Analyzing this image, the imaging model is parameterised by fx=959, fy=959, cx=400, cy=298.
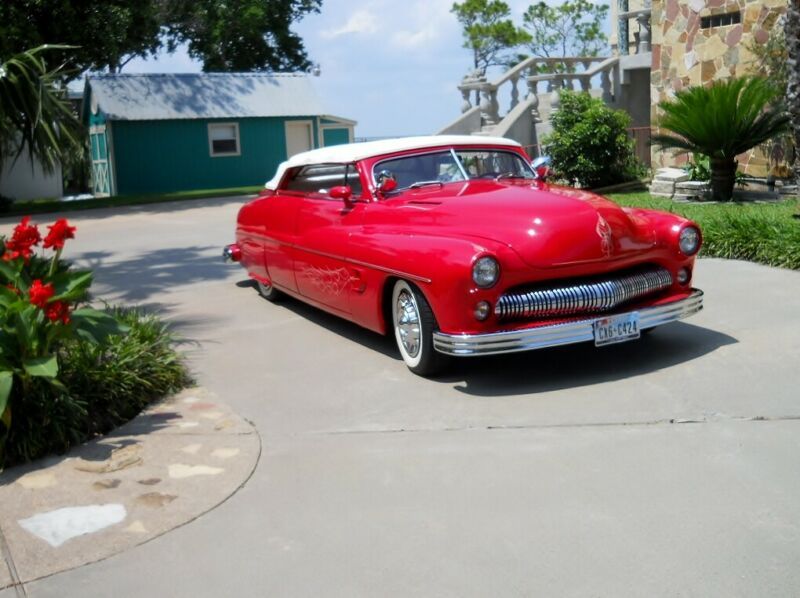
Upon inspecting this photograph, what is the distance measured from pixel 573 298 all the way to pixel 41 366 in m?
3.03

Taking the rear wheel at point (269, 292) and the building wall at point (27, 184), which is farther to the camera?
the building wall at point (27, 184)

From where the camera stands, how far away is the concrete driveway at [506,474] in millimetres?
3582

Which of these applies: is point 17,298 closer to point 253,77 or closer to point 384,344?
point 384,344

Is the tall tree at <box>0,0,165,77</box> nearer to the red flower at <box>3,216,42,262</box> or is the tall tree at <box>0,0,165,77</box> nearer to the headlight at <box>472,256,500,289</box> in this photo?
the red flower at <box>3,216,42,262</box>

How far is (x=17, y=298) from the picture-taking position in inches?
201

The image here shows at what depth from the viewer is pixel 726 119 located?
41.4 ft

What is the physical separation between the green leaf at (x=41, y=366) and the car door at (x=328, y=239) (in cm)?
241

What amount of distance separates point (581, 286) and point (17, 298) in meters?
3.24

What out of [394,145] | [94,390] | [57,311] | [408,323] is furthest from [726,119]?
[57,311]

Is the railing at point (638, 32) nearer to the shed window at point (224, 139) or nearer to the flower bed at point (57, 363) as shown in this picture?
the shed window at point (224, 139)

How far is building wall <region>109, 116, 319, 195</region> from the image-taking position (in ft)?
95.0

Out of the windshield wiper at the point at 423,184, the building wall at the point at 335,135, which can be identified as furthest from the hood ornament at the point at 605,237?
the building wall at the point at 335,135

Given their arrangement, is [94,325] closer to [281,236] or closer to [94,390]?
[94,390]

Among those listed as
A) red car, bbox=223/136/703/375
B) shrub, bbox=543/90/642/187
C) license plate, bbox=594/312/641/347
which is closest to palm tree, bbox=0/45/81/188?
red car, bbox=223/136/703/375
